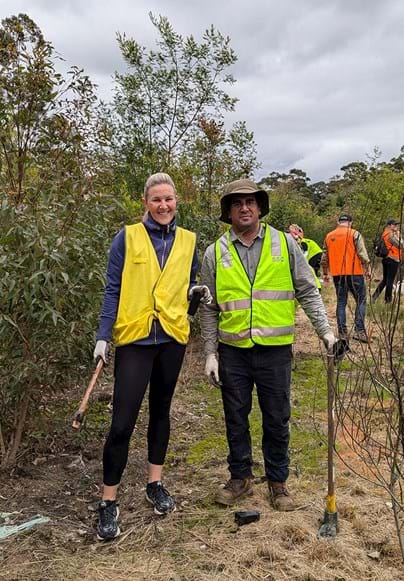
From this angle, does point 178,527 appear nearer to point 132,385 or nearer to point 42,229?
point 132,385

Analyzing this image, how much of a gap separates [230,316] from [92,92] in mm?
1872

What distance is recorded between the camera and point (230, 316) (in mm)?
3086

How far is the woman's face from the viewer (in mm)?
2951

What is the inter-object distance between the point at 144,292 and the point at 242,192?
0.78m

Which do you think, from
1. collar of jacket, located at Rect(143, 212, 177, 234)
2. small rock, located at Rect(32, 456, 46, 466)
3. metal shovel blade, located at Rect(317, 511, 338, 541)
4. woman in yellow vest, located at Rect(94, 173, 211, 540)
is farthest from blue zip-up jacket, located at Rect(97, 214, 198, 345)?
small rock, located at Rect(32, 456, 46, 466)

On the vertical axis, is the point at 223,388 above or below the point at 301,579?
above

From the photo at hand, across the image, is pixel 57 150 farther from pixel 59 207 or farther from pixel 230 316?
pixel 230 316

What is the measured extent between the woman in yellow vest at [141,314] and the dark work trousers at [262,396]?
1.10 ft

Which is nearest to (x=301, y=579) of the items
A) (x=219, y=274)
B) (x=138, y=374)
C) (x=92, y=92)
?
(x=138, y=374)

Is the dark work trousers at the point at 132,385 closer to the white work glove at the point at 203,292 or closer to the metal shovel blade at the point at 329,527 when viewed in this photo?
the white work glove at the point at 203,292

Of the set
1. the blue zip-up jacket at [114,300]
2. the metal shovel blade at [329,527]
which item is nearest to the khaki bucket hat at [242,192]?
the blue zip-up jacket at [114,300]

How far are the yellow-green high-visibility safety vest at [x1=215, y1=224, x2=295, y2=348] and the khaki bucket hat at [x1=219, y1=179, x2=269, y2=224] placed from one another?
0.63 feet

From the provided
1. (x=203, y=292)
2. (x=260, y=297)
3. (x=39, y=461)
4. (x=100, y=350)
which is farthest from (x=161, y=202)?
(x=39, y=461)

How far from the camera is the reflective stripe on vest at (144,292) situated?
Answer: 9.46ft
